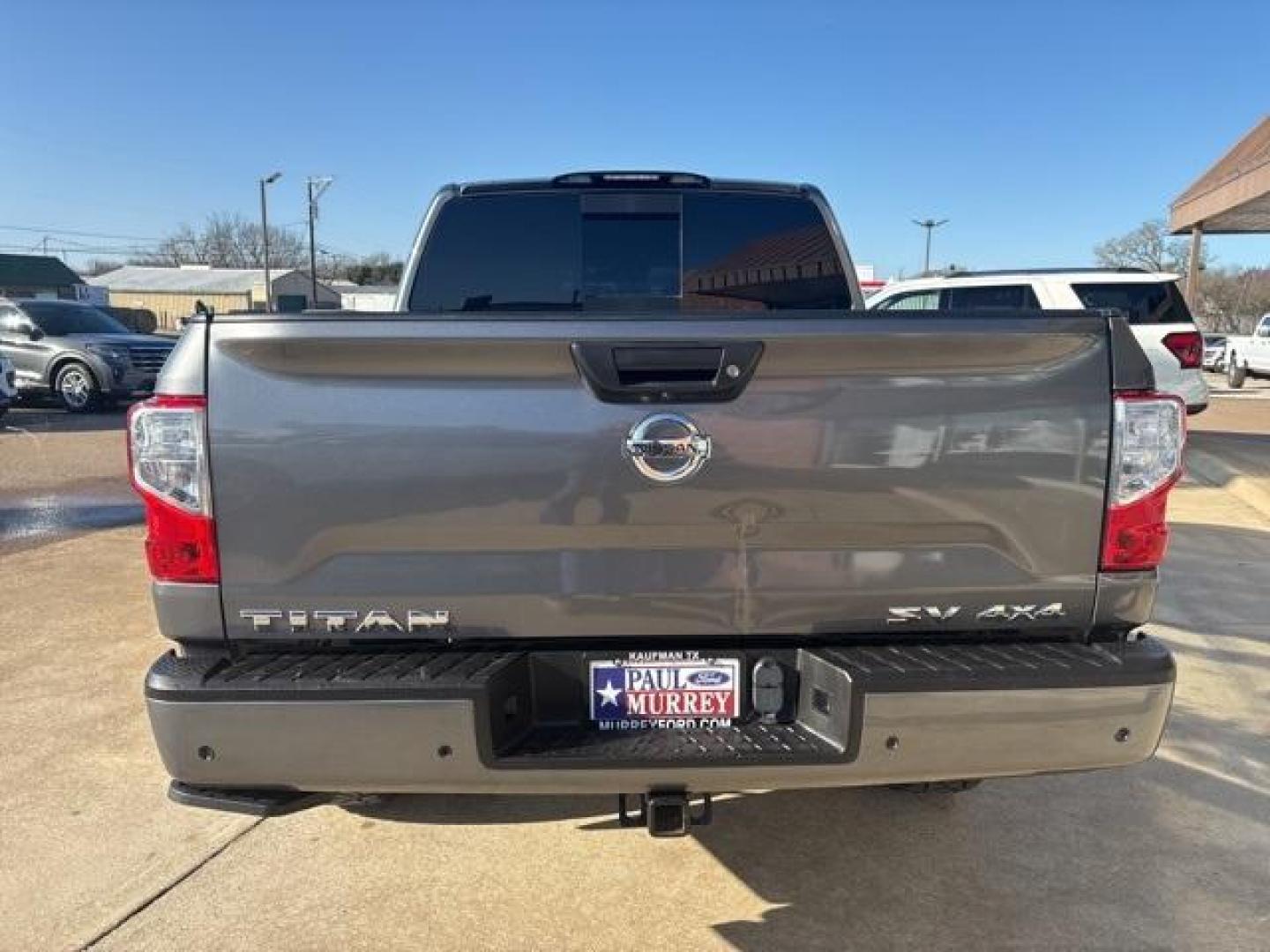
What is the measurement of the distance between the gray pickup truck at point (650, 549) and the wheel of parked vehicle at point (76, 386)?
625 inches

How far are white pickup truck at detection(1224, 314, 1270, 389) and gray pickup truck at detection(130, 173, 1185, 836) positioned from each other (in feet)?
99.4

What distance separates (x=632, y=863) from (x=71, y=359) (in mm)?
16121

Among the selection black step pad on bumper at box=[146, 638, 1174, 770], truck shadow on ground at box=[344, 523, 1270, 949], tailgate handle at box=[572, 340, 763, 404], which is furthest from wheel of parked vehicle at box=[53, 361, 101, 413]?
tailgate handle at box=[572, 340, 763, 404]

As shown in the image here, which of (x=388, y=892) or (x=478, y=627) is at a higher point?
(x=478, y=627)

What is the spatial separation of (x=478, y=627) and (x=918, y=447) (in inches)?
43.6

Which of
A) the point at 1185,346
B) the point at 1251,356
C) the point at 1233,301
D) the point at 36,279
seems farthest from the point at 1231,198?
the point at 36,279

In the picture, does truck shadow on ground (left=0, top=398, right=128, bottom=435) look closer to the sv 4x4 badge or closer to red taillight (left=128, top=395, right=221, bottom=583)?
red taillight (left=128, top=395, right=221, bottom=583)

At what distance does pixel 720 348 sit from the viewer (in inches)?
87.3

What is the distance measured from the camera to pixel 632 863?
124 inches

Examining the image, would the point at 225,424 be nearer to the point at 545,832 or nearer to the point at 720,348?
the point at 720,348

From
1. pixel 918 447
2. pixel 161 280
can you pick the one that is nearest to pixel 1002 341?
pixel 918 447

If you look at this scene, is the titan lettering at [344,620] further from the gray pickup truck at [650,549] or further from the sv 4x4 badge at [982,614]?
the sv 4x4 badge at [982,614]

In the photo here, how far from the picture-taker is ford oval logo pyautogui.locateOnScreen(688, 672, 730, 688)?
2.30 metres

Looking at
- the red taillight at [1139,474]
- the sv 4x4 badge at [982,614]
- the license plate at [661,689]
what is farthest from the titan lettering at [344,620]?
the red taillight at [1139,474]
